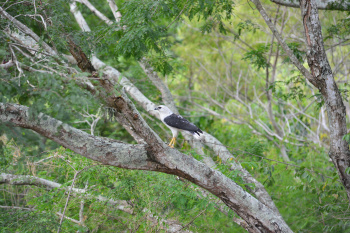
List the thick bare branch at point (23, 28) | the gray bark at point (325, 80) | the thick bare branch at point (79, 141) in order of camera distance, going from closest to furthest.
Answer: the thick bare branch at point (79, 141) → the thick bare branch at point (23, 28) → the gray bark at point (325, 80)

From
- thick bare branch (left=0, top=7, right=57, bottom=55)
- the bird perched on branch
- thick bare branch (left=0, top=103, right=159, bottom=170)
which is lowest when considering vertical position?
the bird perched on branch

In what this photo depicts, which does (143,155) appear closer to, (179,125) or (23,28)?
(179,125)

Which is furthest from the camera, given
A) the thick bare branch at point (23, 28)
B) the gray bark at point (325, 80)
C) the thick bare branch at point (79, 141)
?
the gray bark at point (325, 80)

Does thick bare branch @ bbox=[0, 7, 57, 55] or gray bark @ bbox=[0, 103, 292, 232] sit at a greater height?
thick bare branch @ bbox=[0, 7, 57, 55]

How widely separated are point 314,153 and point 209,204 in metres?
4.67

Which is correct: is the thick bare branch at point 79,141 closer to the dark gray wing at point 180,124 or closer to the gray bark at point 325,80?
the dark gray wing at point 180,124

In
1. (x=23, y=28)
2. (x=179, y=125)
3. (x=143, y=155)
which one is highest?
(x=23, y=28)

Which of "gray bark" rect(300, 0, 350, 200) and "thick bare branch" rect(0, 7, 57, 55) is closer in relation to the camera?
"thick bare branch" rect(0, 7, 57, 55)

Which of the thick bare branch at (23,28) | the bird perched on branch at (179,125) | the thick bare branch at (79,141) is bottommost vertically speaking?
the bird perched on branch at (179,125)

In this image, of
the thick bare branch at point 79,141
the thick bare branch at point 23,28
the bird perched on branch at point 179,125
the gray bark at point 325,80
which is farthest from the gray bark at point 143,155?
the thick bare branch at point 23,28

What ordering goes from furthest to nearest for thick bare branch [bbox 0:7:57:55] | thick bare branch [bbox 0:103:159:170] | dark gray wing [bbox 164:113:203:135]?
dark gray wing [bbox 164:113:203:135], thick bare branch [bbox 0:7:57:55], thick bare branch [bbox 0:103:159:170]

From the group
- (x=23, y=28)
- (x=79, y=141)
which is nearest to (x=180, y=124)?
(x=79, y=141)

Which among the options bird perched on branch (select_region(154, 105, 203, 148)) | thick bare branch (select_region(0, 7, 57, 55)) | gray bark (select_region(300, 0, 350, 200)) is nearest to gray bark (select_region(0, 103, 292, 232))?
bird perched on branch (select_region(154, 105, 203, 148))

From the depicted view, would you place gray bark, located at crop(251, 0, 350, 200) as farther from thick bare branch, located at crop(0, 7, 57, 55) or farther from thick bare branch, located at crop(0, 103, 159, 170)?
thick bare branch, located at crop(0, 7, 57, 55)
